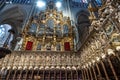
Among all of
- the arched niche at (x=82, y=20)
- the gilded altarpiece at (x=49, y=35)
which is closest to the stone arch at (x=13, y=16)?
the gilded altarpiece at (x=49, y=35)

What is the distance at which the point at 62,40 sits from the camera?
1370 centimetres

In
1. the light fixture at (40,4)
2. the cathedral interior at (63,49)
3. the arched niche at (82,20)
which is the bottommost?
the cathedral interior at (63,49)

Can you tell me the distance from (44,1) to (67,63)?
12534 mm

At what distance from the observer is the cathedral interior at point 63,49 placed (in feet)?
23.9

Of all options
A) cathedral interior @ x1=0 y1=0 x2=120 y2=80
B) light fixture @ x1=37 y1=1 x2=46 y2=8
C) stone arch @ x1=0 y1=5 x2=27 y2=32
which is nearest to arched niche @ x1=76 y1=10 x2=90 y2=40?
cathedral interior @ x1=0 y1=0 x2=120 y2=80

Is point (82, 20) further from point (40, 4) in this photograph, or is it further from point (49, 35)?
point (49, 35)

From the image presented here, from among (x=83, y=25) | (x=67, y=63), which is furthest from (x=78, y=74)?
(x=83, y=25)

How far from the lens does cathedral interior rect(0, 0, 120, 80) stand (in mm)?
7286

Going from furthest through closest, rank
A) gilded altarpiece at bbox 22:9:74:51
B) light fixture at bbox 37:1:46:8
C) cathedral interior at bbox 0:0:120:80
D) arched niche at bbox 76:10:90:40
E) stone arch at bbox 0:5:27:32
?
light fixture at bbox 37:1:46:8, arched niche at bbox 76:10:90:40, stone arch at bbox 0:5:27:32, gilded altarpiece at bbox 22:9:74:51, cathedral interior at bbox 0:0:120:80

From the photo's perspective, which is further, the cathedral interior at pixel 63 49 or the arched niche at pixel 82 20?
the arched niche at pixel 82 20

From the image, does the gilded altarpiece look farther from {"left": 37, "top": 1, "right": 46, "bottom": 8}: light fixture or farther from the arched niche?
{"left": 37, "top": 1, "right": 46, "bottom": 8}: light fixture

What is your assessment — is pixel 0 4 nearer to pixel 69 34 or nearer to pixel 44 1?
pixel 44 1

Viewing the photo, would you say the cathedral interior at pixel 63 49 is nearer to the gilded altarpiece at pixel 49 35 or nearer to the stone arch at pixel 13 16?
the gilded altarpiece at pixel 49 35

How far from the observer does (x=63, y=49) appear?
1295 centimetres
